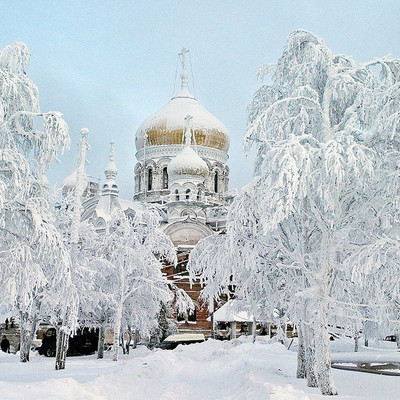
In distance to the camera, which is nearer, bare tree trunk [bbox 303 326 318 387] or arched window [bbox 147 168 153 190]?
bare tree trunk [bbox 303 326 318 387]

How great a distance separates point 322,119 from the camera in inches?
510

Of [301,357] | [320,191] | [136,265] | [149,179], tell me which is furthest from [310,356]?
[149,179]

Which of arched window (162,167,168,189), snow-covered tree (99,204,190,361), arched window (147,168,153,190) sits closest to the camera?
snow-covered tree (99,204,190,361)

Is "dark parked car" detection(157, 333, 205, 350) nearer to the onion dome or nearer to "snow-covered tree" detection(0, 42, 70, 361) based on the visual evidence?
"snow-covered tree" detection(0, 42, 70, 361)

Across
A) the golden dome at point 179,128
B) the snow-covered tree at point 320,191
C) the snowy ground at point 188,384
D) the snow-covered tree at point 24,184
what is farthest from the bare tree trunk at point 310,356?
the golden dome at point 179,128

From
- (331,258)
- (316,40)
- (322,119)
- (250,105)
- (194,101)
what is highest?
(194,101)

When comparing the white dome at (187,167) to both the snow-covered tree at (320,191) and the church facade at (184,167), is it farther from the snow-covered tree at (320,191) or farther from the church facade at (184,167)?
the snow-covered tree at (320,191)

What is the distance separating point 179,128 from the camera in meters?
57.7

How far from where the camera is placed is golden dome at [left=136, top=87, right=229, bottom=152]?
189 ft

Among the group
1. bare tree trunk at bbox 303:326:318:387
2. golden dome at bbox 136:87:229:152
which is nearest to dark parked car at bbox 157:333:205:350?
bare tree trunk at bbox 303:326:318:387

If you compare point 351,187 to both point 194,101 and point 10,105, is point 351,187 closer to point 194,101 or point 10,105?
point 10,105

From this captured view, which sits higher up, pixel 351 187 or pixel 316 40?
pixel 316 40

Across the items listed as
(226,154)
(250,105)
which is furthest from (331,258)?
(226,154)

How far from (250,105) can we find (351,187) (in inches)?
152
